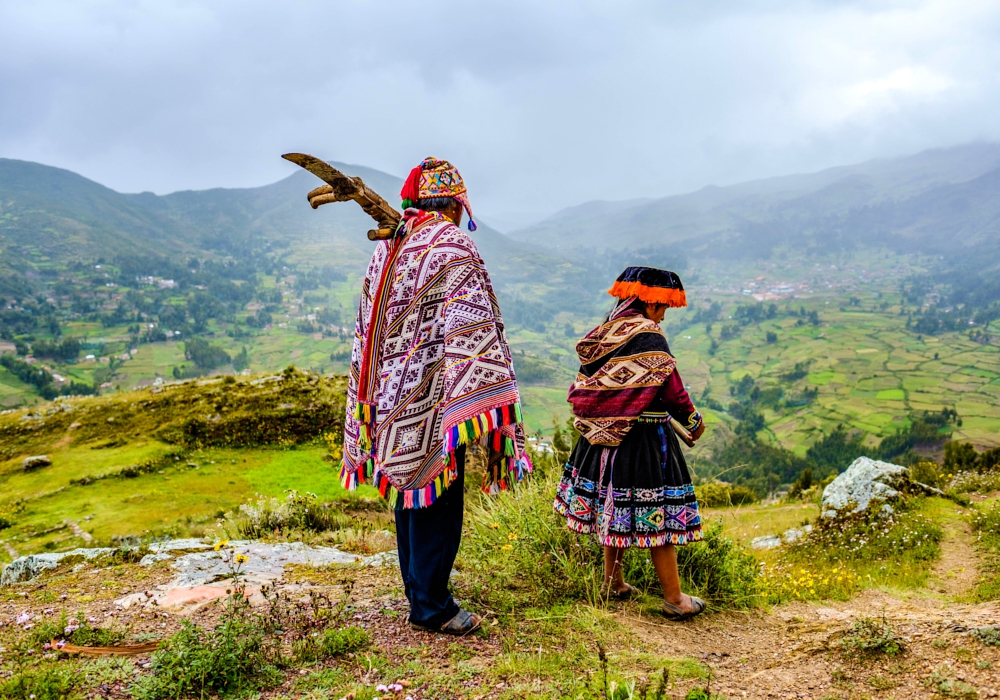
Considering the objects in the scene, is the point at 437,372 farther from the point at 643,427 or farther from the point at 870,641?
the point at 870,641

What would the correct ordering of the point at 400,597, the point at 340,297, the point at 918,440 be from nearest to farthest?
1. the point at 400,597
2. the point at 918,440
3. the point at 340,297

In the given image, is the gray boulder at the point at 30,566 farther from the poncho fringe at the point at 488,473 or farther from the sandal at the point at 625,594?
the sandal at the point at 625,594

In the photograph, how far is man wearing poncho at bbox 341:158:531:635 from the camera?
2.83 metres

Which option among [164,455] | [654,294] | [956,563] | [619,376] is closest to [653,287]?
[654,294]

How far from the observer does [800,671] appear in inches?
111

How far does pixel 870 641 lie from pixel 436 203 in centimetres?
323

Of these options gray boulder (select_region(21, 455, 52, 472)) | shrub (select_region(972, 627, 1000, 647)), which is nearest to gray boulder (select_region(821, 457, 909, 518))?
shrub (select_region(972, 627, 1000, 647))

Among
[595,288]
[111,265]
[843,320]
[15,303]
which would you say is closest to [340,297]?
[111,265]

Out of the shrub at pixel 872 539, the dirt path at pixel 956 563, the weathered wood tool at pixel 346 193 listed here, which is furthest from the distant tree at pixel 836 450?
the weathered wood tool at pixel 346 193

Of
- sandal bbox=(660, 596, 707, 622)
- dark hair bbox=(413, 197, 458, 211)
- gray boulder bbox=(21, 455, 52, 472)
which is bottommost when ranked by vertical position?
Answer: sandal bbox=(660, 596, 707, 622)

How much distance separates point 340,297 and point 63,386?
7973cm

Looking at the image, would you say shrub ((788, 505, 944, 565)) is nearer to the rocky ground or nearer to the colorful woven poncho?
the rocky ground

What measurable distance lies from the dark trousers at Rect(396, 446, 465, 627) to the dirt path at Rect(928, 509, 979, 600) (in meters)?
4.62

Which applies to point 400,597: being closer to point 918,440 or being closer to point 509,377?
point 509,377
